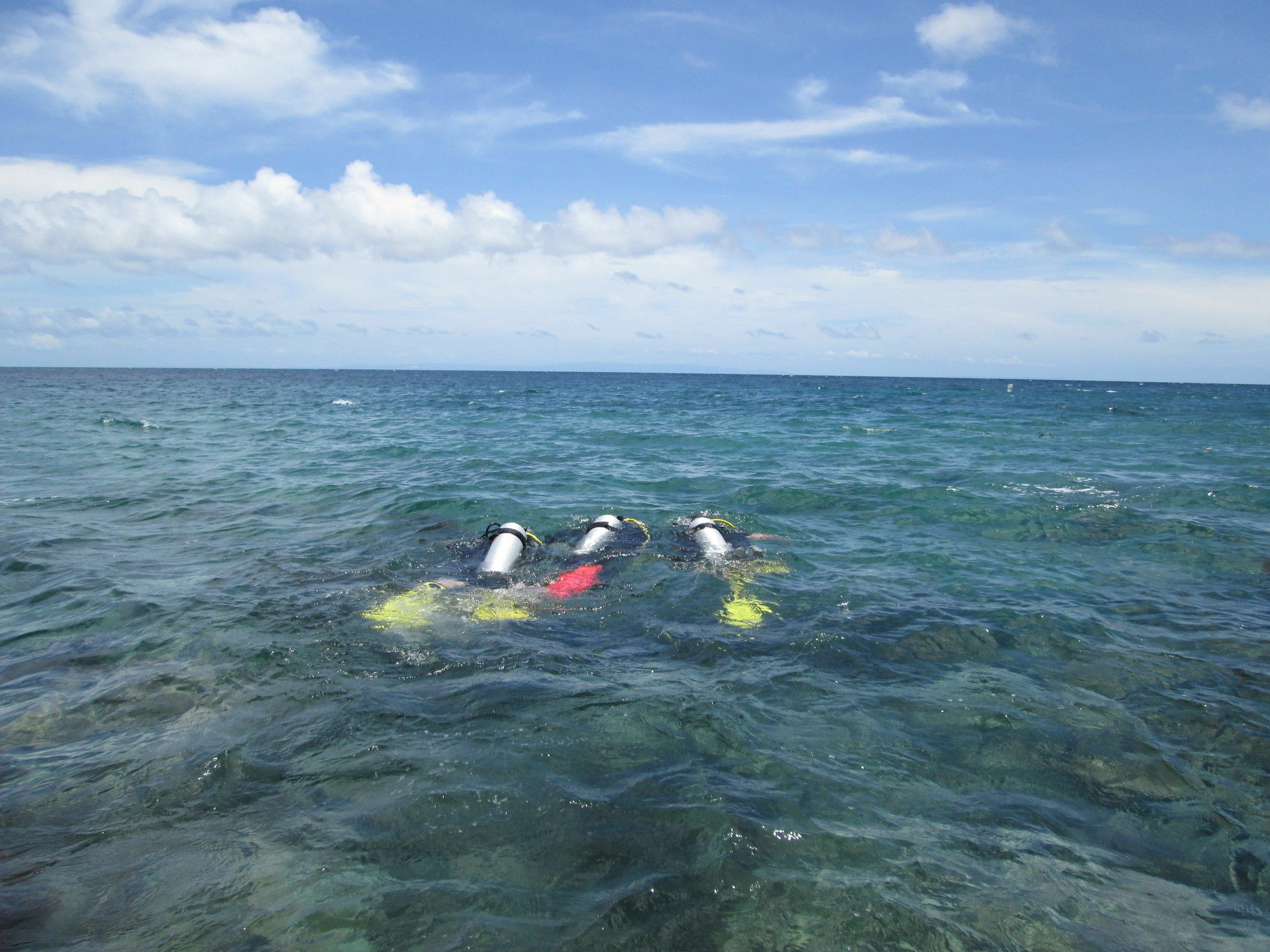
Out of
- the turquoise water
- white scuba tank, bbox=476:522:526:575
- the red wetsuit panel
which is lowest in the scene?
the turquoise water

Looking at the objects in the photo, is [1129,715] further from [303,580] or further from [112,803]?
[303,580]

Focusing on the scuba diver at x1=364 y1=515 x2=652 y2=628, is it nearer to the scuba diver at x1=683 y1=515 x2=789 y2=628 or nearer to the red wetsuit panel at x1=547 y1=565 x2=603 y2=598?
the red wetsuit panel at x1=547 y1=565 x2=603 y2=598

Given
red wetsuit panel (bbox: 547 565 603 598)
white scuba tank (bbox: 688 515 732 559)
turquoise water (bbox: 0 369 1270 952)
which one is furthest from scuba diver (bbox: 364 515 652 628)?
white scuba tank (bbox: 688 515 732 559)

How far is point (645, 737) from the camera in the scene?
5.57 metres

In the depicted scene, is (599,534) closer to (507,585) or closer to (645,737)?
(507,585)

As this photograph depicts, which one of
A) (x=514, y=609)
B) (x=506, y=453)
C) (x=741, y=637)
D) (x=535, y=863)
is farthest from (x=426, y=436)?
(x=535, y=863)

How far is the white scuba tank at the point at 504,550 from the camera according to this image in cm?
973

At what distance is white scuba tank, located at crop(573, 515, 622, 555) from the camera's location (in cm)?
1084

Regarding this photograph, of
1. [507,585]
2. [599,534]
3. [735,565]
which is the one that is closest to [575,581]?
[507,585]

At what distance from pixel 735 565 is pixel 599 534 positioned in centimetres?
249

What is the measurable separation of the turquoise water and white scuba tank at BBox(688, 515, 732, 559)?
0.68 m

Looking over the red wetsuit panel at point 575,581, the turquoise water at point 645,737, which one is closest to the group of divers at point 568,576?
the red wetsuit panel at point 575,581

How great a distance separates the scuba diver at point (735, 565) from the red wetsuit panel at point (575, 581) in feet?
5.59

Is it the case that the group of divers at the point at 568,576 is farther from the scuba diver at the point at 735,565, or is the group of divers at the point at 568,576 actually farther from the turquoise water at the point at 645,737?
the turquoise water at the point at 645,737
